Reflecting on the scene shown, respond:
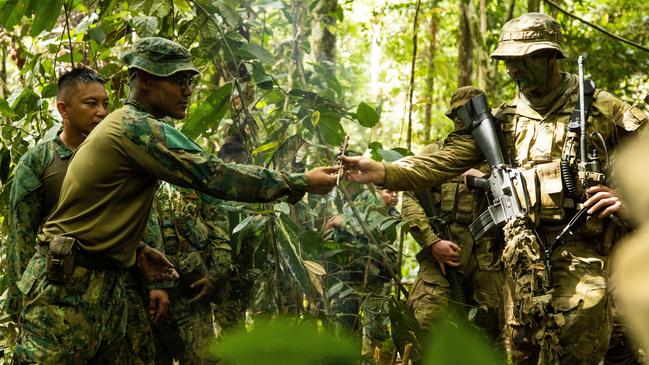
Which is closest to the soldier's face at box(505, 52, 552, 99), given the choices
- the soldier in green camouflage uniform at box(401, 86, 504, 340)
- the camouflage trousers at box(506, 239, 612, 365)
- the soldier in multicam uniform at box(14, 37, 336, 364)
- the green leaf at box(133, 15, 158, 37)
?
the camouflage trousers at box(506, 239, 612, 365)

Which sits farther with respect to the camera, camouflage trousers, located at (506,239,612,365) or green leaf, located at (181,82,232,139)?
green leaf, located at (181,82,232,139)

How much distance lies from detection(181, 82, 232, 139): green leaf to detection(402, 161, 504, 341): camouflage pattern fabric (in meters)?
1.58

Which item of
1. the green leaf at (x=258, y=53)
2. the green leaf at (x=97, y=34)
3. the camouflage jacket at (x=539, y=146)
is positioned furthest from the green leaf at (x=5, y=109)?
the camouflage jacket at (x=539, y=146)

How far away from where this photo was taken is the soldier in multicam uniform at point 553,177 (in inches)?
157

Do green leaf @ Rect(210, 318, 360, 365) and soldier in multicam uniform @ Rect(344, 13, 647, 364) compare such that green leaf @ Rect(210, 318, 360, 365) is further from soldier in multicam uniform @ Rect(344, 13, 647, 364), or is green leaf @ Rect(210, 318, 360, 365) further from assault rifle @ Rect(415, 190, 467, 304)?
assault rifle @ Rect(415, 190, 467, 304)

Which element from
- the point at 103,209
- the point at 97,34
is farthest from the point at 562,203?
the point at 97,34

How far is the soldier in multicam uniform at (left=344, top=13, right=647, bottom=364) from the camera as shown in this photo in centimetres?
399

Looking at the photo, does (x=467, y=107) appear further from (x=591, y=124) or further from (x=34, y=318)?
(x=34, y=318)

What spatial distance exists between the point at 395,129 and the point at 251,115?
12.7 m

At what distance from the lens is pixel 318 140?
208 inches

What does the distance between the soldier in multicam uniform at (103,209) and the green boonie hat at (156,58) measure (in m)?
0.21

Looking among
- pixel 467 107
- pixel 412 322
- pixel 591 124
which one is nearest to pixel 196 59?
pixel 467 107

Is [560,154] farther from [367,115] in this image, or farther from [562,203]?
[367,115]

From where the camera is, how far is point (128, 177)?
3.40 metres
